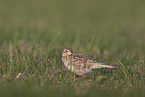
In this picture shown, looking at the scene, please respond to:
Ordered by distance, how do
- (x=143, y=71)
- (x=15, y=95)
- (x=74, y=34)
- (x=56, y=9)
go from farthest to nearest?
1. (x=56, y=9)
2. (x=74, y=34)
3. (x=143, y=71)
4. (x=15, y=95)

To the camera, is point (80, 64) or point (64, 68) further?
point (64, 68)

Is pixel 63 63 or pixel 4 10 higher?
pixel 4 10

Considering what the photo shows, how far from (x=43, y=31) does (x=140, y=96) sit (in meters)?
8.97

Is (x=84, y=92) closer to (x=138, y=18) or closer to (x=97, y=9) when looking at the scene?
(x=138, y=18)

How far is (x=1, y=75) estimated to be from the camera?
261 inches

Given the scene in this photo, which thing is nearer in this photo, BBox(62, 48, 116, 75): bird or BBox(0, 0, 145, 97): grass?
BBox(0, 0, 145, 97): grass

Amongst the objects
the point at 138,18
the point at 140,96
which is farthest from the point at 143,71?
the point at 138,18

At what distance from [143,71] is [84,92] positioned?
2063 mm

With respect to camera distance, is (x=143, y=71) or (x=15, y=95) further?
(x=143, y=71)

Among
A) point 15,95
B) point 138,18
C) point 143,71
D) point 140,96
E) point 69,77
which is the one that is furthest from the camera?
point 138,18

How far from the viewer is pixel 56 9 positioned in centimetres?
2116

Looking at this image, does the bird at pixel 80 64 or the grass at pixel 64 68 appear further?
the bird at pixel 80 64

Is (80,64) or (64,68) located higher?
(80,64)

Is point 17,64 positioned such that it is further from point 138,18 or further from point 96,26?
point 138,18
